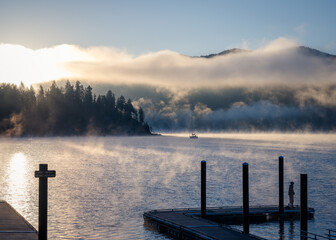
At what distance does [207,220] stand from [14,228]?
1328 cm

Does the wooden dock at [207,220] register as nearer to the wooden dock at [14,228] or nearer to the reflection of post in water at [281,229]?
the reflection of post in water at [281,229]

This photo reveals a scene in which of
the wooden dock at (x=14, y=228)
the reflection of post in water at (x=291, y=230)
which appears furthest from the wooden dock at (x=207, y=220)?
the wooden dock at (x=14, y=228)

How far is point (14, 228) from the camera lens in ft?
95.2

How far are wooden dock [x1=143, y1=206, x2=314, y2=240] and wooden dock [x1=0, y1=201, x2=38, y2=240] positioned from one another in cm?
950

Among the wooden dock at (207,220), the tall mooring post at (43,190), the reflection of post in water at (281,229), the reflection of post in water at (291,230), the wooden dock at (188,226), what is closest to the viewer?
the tall mooring post at (43,190)

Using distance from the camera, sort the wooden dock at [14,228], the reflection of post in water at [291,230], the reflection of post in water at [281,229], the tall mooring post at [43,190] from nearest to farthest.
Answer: the tall mooring post at [43,190], the wooden dock at [14,228], the reflection of post in water at [281,229], the reflection of post in water at [291,230]

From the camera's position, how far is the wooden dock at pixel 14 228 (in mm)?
26684

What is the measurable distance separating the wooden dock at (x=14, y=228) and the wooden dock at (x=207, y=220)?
9503 mm

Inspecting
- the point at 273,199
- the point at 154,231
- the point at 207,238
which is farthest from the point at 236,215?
the point at 273,199

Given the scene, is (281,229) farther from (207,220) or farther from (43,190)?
(43,190)

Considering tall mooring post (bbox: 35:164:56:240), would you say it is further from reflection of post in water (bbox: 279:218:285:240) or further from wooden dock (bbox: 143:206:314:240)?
reflection of post in water (bbox: 279:218:285:240)

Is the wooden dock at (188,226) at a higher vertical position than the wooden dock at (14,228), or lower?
lower

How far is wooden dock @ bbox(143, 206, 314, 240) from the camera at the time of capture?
98.1 ft

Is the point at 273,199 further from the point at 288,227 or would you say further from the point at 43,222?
the point at 43,222
